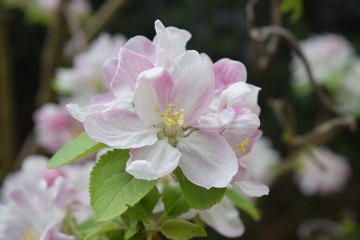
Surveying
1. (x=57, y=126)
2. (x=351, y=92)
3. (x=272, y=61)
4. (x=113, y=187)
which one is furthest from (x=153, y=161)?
(x=272, y=61)

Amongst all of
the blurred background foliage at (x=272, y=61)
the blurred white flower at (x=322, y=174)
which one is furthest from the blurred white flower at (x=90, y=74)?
the blurred background foliage at (x=272, y=61)

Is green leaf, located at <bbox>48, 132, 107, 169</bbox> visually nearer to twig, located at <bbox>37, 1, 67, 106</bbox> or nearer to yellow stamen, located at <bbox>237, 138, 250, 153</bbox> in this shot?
yellow stamen, located at <bbox>237, 138, 250, 153</bbox>

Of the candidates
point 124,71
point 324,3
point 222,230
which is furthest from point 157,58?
point 324,3

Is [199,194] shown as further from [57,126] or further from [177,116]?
[57,126]

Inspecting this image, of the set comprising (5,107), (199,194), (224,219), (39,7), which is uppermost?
(199,194)

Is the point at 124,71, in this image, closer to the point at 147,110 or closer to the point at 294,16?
the point at 147,110

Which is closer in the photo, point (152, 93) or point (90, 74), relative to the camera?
point (152, 93)

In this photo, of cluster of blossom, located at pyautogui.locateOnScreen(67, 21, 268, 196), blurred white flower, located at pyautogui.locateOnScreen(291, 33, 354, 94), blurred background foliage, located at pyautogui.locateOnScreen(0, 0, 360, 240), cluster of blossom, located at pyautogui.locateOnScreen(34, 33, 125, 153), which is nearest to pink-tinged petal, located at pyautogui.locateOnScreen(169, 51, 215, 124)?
cluster of blossom, located at pyautogui.locateOnScreen(67, 21, 268, 196)

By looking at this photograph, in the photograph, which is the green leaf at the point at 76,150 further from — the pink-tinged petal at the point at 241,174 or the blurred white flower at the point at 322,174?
the blurred white flower at the point at 322,174
